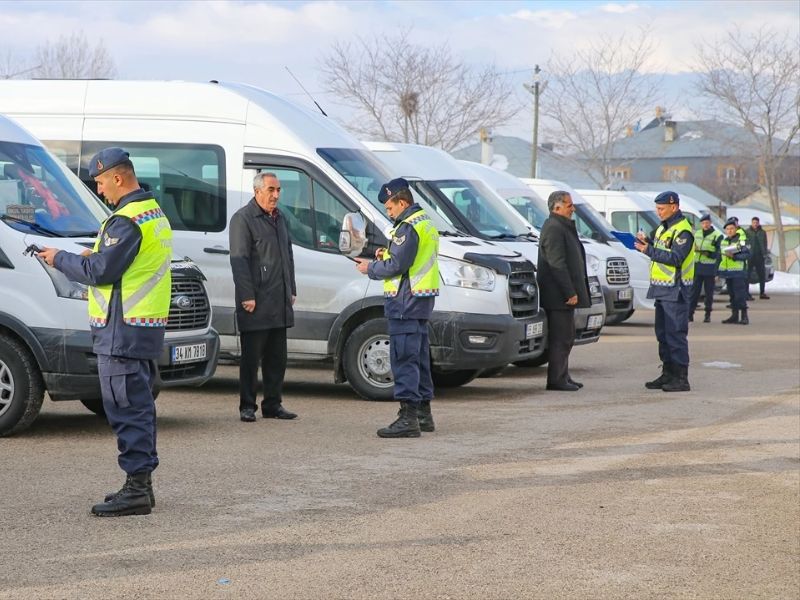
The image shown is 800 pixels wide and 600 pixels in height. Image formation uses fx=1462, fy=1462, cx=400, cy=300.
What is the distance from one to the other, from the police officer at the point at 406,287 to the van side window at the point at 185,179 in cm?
279

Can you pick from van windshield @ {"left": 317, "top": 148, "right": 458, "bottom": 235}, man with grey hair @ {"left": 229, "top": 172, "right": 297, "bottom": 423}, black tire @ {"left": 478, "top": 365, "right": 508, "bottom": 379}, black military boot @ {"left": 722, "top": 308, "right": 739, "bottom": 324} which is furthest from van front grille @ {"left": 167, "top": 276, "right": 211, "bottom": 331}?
black military boot @ {"left": 722, "top": 308, "right": 739, "bottom": 324}

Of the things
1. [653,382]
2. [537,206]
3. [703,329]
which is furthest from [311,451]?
[703,329]

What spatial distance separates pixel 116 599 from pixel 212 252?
6.99 m

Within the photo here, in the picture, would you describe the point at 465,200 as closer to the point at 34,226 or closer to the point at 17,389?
the point at 34,226

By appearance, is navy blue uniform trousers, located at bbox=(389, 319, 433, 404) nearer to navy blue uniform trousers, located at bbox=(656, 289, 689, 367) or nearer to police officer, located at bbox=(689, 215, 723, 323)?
navy blue uniform trousers, located at bbox=(656, 289, 689, 367)

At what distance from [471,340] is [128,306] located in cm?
532

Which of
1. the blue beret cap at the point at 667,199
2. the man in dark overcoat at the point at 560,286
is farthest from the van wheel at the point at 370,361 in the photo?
the blue beret cap at the point at 667,199

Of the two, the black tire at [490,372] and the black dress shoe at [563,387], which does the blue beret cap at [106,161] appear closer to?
the black dress shoe at [563,387]

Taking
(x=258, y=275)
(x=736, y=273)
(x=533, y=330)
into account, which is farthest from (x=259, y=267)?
(x=736, y=273)

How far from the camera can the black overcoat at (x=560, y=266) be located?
1328cm

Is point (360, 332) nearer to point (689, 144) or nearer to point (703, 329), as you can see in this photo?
point (703, 329)

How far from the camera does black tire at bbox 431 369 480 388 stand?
13.3m

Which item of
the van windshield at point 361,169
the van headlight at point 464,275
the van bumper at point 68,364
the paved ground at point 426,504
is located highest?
the van windshield at point 361,169

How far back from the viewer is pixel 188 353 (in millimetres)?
10273
